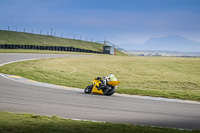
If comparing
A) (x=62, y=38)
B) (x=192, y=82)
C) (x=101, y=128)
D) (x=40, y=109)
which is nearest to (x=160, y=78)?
(x=192, y=82)

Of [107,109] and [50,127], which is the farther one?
[107,109]

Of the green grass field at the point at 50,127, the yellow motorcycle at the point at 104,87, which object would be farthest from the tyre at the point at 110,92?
the green grass field at the point at 50,127

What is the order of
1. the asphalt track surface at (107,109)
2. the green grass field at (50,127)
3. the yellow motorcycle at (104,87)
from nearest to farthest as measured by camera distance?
the green grass field at (50,127) < the asphalt track surface at (107,109) < the yellow motorcycle at (104,87)

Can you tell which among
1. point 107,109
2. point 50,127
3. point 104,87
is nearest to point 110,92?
point 104,87

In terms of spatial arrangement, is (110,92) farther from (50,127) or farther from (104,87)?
(50,127)

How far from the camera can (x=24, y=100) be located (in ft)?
43.4

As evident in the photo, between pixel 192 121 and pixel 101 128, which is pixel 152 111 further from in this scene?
pixel 101 128

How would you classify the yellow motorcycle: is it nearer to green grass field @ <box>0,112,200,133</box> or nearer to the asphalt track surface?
the asphalt track surface

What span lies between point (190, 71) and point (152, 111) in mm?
24405

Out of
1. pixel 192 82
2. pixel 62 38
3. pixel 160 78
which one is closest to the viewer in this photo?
pixel 192 82

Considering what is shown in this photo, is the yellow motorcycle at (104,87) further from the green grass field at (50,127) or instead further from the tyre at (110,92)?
the green grass field at (50,127)

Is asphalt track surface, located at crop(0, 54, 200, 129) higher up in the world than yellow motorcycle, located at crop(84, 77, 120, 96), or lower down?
lower down

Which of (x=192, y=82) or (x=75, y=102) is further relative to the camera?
(x=192, y=82)

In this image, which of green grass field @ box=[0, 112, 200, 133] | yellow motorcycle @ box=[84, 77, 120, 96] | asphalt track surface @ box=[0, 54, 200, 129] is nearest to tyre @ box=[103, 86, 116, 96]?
yellow motorcycle @ box=[84, 77, 120, 96]
